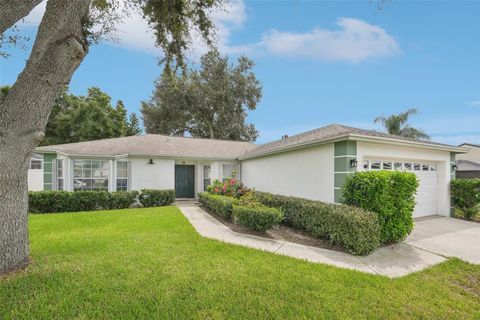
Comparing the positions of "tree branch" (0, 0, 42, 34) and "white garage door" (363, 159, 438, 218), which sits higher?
"tree branch" (0, 0, 42, 34)

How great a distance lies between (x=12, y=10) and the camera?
3447mm

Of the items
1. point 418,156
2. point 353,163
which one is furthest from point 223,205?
point 418,156

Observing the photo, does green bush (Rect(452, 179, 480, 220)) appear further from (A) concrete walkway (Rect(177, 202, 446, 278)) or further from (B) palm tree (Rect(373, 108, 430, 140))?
(B) palm tree (Rect(373, 108, 430, 140))

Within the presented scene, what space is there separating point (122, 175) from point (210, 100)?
17.1 metres

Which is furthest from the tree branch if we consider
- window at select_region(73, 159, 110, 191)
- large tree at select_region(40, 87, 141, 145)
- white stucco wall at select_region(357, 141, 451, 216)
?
large tree at select_region(40, 87, 141, 145)

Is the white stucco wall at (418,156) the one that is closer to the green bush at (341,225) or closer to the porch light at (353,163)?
the porch light at (353,163)

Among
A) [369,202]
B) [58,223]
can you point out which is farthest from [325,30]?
[58,223]

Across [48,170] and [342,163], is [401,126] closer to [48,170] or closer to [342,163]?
[342,163]

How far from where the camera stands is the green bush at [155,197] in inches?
475

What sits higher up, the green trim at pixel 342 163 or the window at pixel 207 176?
the green trim at pixel 342 163

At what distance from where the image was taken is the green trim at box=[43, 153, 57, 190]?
12102 millimetres

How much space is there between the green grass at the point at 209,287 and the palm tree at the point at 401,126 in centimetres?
1813

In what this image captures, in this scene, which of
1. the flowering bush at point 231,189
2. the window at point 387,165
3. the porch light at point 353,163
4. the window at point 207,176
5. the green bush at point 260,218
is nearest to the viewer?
the green bush at point 260,218

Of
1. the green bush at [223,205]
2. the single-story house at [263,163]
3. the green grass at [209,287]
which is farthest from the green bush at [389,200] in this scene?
the green bush at [223,205]
